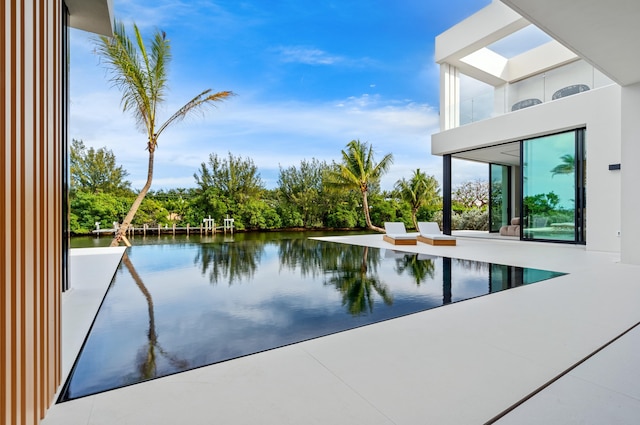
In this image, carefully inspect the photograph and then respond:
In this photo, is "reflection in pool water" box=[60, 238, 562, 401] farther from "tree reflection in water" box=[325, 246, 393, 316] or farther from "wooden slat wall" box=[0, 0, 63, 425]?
"wooden slat wall" box=[0, 0, 63, 425]

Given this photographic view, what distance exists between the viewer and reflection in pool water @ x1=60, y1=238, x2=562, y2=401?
273 centimetres

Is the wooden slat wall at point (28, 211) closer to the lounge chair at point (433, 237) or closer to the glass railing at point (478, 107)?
the lounge chair at point (433, 237)

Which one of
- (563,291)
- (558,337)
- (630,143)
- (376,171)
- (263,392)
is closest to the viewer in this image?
(263,392)

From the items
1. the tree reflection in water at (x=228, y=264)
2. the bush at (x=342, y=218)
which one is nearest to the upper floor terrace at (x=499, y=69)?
the bush at (x=342, y=218)

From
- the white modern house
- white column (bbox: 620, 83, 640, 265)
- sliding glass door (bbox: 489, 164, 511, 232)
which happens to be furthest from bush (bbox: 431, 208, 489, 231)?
white column (bbox: 620, 83, 640, 265)

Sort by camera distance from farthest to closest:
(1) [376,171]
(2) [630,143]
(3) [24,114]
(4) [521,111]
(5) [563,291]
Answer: (1) [376,171], (4) [521,111], (2) [630,143], (5) [563,291], (3) [24,114]

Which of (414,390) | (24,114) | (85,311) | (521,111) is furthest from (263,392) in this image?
(521,111)

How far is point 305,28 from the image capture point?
24.1 metres

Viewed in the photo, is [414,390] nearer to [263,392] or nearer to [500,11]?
[263,392]

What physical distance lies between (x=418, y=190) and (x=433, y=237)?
402 inches

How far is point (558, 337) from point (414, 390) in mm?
1785

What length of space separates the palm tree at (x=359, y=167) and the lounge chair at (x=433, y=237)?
790cm

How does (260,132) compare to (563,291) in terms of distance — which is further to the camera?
(260,132)

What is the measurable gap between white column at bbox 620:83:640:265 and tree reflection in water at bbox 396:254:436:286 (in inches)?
156
